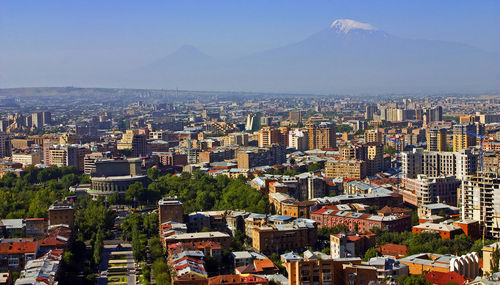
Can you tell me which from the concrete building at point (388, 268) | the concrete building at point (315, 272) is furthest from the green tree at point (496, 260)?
the concrete building at point (315, 272)

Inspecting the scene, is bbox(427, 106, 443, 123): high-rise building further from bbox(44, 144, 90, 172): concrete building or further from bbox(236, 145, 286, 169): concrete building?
bbox(44, 144, 90, 172): concrete building

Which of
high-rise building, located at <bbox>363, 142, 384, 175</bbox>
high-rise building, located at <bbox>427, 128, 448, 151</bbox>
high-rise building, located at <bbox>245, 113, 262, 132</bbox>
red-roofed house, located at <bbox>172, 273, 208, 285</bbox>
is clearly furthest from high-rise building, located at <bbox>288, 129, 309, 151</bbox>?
red-roofed house, located at <bbox>172, 273, 208, 285</bbox>

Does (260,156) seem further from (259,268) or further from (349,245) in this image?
(259,268)

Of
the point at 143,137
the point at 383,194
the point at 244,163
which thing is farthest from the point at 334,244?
the point at 143,137

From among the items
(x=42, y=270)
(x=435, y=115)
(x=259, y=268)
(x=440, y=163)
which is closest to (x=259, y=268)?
(x=259, y=268)

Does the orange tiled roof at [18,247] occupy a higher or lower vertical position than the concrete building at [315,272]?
lower

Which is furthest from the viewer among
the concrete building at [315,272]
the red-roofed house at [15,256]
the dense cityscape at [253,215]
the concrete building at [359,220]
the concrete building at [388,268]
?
the concrete building at [359,220]

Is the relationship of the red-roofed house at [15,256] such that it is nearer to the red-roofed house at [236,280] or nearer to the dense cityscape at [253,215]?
the dense cityscape at [253,215]
